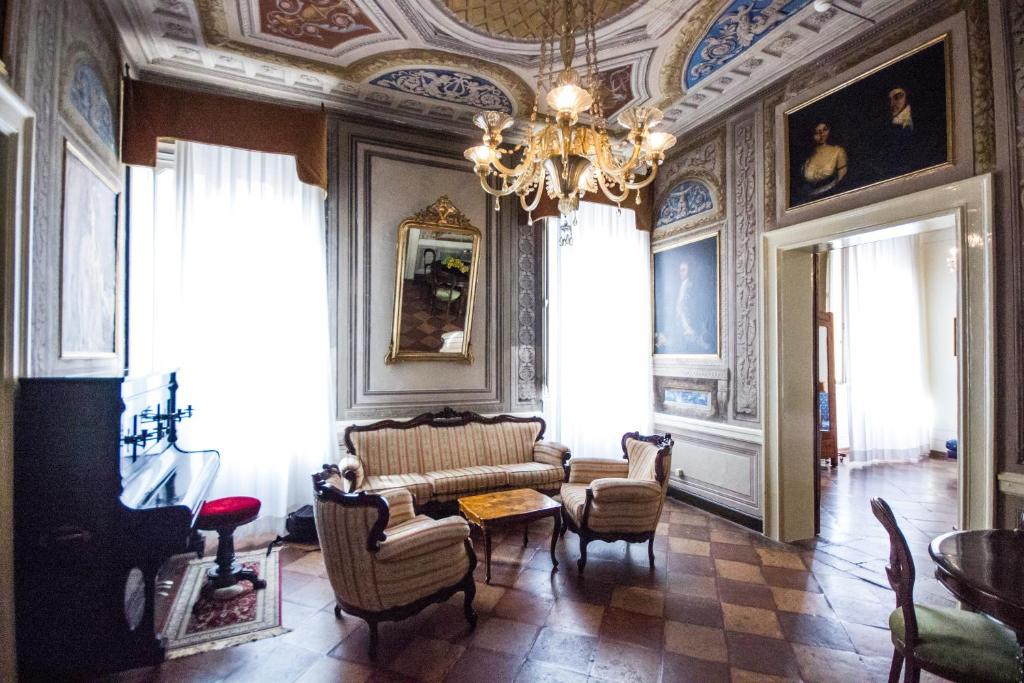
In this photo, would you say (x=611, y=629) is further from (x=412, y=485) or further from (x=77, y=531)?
(x=77, y=531)

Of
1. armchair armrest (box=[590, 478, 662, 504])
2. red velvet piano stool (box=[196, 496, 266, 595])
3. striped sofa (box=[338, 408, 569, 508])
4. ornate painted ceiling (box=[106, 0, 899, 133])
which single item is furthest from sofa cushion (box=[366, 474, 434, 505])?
ornate painted ceiling (box=[106, 0, 899, 133])

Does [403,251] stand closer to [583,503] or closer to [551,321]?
[551,321]

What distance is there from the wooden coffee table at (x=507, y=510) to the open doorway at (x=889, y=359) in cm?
416

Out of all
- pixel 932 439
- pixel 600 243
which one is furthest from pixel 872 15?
pixel 932 439

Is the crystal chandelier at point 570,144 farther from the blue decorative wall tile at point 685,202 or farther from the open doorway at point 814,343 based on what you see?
the blue decorative wall tile at point 685,202

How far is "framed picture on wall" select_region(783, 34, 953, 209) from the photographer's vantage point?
2.73 metres

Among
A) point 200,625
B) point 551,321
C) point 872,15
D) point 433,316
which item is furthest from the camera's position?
point 551,321

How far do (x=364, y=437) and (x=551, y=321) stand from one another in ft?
6.48

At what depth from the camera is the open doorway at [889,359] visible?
19.9 ft

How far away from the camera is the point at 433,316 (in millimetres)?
4312

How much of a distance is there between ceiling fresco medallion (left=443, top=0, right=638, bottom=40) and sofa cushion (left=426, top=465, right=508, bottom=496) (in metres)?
2.98

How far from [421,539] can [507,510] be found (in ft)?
2.57

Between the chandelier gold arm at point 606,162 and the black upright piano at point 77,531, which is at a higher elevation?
the chandelier gold arm at point 606,162

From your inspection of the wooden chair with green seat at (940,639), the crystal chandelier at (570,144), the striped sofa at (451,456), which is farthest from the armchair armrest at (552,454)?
the wooden chair with green seat at (940,639)
